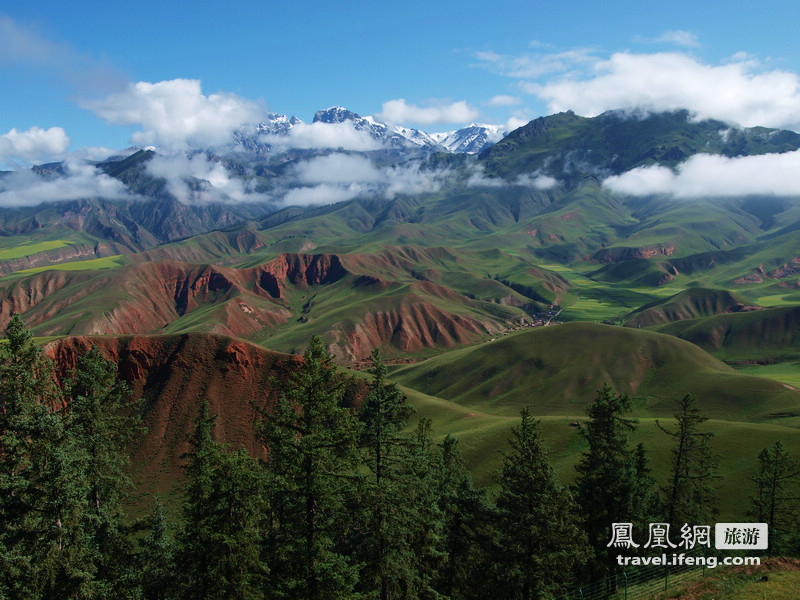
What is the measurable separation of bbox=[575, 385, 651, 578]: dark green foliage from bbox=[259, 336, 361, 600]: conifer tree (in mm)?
21828

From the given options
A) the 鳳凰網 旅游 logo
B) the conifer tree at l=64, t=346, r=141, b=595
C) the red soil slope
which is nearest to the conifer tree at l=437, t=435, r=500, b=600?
the 鳳凰網 旅游 logo

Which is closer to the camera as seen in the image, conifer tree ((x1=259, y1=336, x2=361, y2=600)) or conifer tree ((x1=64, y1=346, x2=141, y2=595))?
conifer tree ((x1=259, y1=336, x2=361, y2=600))

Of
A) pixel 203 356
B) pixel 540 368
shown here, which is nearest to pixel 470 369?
pixel 540 368

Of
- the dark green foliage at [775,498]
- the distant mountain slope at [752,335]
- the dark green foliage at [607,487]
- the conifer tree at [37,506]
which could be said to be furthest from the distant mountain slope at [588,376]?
the conifer tree at [37,506]

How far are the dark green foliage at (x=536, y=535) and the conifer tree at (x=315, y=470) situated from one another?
11352mm

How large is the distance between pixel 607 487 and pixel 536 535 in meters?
10.9

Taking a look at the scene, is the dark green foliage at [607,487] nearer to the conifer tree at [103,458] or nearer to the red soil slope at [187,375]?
the conifer tree at [103,458]

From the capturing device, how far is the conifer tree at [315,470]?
77.4 ft

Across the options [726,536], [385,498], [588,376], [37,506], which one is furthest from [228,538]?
[588,376]

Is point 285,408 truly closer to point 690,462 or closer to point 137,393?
point 690,462

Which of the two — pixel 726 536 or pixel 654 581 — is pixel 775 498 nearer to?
pixel 726 536

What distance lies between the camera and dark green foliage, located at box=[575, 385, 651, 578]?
38188 mm

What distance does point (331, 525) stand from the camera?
26359 mm

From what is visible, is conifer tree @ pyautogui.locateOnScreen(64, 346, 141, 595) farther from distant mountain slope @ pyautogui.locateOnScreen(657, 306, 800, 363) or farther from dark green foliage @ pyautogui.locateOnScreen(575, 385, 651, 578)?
distant mountain slope @ pyautogui.locateOnScreen(657, 306, 800, 363)
